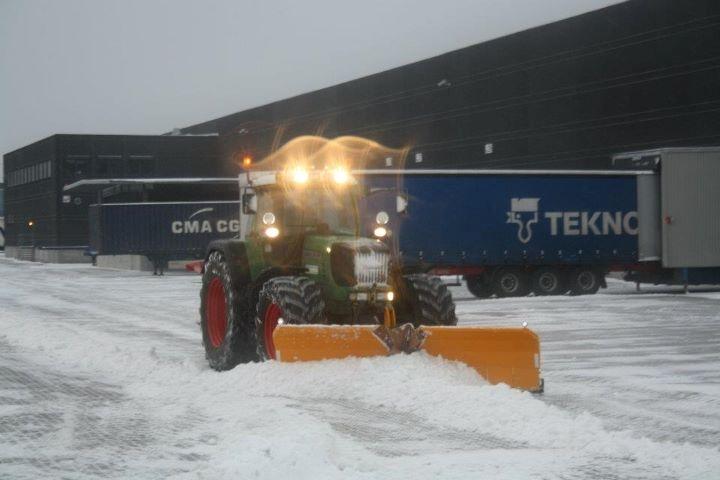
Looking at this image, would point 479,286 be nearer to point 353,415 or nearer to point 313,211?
point 313,211

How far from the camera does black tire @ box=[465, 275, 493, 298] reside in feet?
102

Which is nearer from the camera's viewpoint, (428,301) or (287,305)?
(287,305)

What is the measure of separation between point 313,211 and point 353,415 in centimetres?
436

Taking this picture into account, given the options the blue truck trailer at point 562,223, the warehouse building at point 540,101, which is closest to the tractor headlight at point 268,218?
the warehouse building at point 540,101

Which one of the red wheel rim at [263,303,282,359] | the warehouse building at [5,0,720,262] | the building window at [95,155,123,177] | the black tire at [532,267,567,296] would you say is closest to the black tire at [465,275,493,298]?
the black tire at [532,267,567,296]

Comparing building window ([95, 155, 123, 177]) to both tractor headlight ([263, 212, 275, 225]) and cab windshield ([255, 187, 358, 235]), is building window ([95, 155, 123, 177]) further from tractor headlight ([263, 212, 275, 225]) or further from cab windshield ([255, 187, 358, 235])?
tractor headlight ([263, 212, 275, 225])

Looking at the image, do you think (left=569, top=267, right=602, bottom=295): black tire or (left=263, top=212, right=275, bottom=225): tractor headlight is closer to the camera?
(left=263, top=212, right=275, bottom=225): tractor headlight

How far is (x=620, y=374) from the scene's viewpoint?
45.8ft

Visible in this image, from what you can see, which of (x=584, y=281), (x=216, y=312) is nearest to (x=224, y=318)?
(x=216, y=312)

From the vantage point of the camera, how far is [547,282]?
102ft

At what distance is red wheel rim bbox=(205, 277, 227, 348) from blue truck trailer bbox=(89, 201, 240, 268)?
35677mm

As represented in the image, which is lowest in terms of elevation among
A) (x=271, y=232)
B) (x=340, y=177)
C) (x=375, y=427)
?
(x=375, y=427)

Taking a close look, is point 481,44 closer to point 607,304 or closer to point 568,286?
point 568,286

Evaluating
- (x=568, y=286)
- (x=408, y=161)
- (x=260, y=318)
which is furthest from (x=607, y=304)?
(x=408, y=161)
